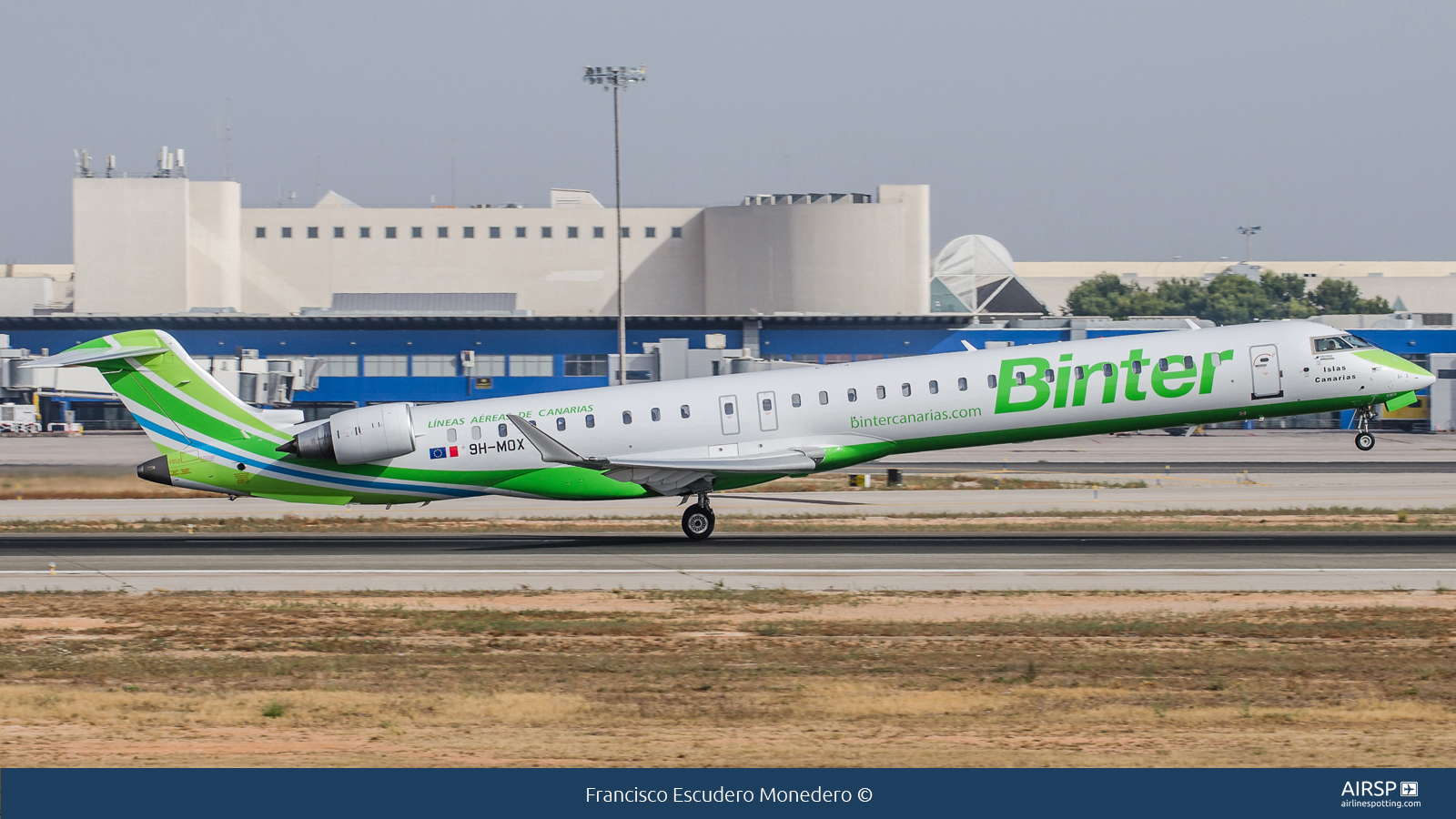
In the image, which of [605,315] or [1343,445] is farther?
[605,315]

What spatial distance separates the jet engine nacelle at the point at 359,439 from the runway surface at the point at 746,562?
2.09 meters

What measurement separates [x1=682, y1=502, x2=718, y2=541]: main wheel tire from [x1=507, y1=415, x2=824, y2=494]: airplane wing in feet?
2.98

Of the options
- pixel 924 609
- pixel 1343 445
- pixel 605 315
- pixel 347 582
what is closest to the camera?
pixel 924 609

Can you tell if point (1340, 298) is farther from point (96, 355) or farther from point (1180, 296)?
point (96, 355)

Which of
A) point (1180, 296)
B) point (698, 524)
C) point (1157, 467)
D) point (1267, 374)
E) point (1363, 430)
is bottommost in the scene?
point (698, 524)

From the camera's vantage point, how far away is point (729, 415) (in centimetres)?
3056

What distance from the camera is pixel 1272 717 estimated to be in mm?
14227

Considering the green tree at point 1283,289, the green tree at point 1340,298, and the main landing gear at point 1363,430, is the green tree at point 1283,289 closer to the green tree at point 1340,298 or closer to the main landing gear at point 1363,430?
the green tree at point 1340,298

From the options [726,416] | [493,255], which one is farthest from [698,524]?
[493,255]

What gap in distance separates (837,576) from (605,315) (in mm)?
70032

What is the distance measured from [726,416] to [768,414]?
37.6 inches

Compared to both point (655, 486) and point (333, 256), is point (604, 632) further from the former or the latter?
point (333, 256)

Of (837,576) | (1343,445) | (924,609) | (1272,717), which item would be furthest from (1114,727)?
(1343,445)

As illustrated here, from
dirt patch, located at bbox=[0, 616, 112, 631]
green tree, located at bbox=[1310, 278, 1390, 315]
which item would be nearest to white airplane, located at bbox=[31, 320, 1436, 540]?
dirt patch, located at bbox=[0, 616, 112, 631]
